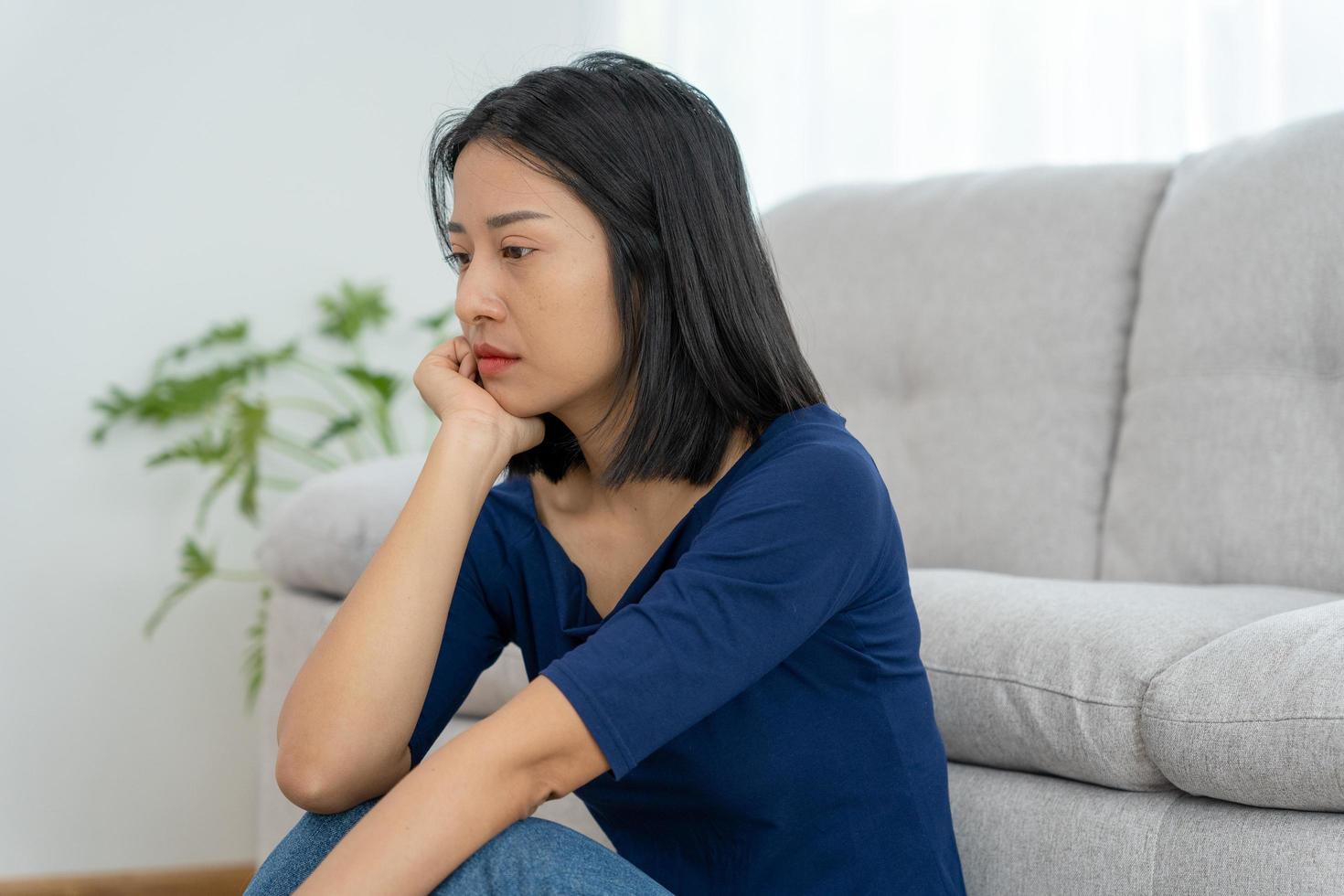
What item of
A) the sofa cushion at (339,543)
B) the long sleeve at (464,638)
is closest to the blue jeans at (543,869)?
the long sleeve at (464,638)

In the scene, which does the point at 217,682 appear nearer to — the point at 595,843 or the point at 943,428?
the point at 943,428

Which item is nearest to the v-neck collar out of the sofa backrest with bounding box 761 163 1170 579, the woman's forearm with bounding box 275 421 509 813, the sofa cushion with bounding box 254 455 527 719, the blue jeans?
the woman's forearm with bounding box 275 421 509 813

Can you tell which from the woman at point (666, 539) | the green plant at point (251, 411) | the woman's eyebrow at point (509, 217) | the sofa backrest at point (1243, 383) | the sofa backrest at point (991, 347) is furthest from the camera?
the green plant at point (251, 411)

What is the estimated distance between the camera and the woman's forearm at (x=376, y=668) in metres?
1.02

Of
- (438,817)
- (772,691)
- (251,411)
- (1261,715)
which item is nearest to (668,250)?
(772,691)

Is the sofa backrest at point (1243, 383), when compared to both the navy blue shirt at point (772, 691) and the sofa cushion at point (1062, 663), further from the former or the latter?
the navy blue shirt at point (772, 691)

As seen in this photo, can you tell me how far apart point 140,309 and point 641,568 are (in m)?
1.79

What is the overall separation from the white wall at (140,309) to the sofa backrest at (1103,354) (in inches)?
37.9

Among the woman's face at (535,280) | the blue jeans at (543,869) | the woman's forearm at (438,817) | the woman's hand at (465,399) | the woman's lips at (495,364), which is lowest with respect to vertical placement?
the blue jeans at (543,869)

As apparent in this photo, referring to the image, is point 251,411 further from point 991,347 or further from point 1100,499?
point 1100,499

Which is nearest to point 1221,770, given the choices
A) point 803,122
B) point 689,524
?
point 689,524

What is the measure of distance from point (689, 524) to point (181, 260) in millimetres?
1881

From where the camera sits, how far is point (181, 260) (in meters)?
2.61

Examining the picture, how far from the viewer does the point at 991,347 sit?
76.0 inches
